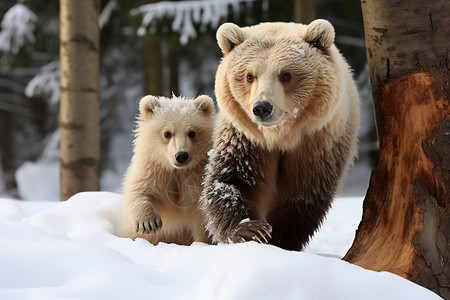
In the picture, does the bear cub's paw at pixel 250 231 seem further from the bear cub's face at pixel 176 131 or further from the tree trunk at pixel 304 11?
the tree trunk at pixel 304 11

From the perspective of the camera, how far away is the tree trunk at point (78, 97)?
17.6 feet

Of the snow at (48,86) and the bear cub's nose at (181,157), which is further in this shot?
the snow at (48,86)

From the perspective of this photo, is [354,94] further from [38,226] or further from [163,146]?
[38,226]

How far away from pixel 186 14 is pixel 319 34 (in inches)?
240

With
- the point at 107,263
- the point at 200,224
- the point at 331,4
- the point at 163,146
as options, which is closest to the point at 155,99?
the point at 163,146

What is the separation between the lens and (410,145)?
2797 mm

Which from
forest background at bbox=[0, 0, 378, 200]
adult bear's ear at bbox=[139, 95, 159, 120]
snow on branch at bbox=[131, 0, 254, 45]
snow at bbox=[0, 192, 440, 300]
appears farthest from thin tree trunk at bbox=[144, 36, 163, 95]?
snow at bbox=[0, 192, 440, 300]

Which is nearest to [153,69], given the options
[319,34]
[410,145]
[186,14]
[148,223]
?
[186,14]

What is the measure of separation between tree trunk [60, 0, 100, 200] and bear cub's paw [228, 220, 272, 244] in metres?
2.85

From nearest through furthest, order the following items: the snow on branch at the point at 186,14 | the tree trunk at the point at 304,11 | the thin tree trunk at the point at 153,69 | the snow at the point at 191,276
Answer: the snow at the point at 191,276 → the tree trunk at the point at 304,11 → the snow on branch at the point at 186,14 → the thin tree trunk at the point at 153,69

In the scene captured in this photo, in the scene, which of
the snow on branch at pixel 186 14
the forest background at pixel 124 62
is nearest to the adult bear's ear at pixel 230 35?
the forest background at pixel 124 62

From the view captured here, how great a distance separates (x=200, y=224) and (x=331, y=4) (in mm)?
11034

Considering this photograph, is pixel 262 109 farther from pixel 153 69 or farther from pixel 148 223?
pixel 153 69

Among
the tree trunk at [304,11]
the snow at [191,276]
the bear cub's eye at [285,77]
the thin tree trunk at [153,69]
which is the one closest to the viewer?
the snow at [191,276]
